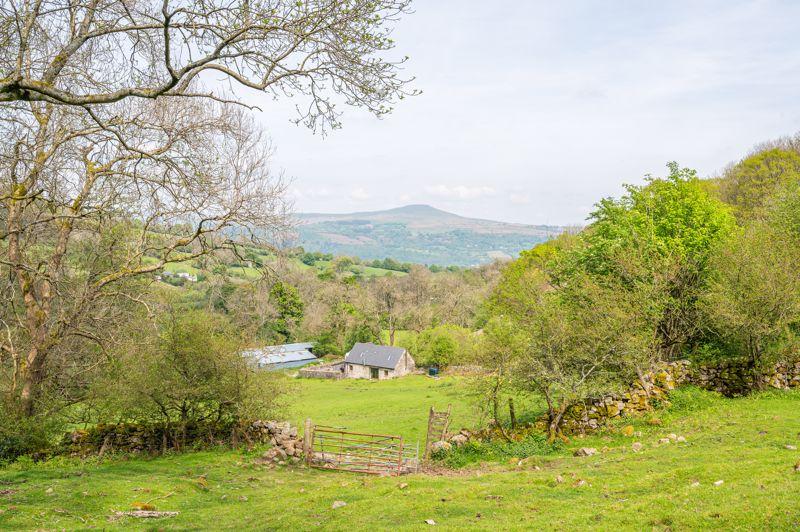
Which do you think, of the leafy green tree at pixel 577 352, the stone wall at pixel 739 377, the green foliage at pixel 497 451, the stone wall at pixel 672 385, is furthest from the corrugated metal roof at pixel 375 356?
the green foliage at pixel 497 451

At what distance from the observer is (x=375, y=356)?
66.0m

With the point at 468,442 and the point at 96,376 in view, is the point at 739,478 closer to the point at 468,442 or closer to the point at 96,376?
the point at 468,442

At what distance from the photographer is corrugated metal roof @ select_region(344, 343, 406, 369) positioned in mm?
64688

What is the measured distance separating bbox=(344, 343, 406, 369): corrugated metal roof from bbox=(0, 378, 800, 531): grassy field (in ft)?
146

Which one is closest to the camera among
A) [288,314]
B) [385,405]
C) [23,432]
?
[23,432]

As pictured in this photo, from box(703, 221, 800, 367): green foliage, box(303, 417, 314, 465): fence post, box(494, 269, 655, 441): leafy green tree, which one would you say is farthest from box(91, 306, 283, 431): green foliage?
box(703, 221, 800, 367): green foliage

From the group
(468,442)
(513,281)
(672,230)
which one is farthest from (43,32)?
Answer: (513,281)

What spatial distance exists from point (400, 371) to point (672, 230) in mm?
42072

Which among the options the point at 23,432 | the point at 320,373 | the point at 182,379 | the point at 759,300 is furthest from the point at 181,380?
the point at 320,373

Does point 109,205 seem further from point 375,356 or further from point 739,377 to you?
point 375,356

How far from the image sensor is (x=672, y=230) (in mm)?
29719

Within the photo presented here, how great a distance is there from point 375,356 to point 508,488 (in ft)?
176

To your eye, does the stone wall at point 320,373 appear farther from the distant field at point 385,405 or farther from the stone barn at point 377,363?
the distant field at point 385,405

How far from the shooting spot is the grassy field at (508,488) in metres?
9.44
